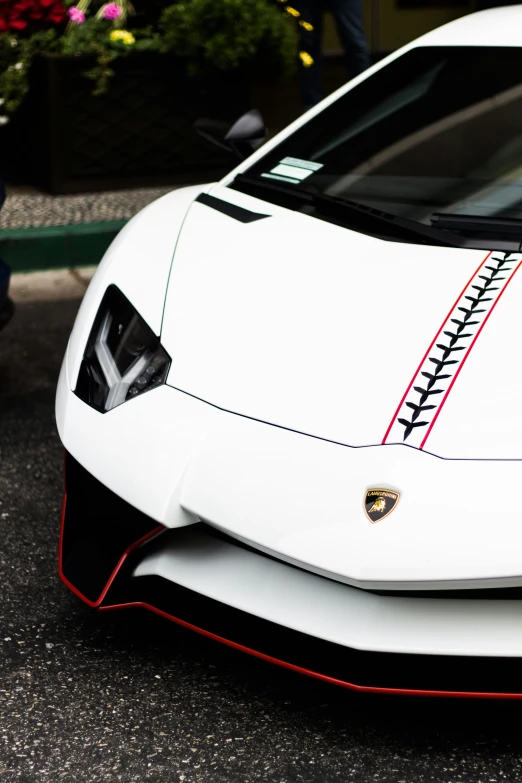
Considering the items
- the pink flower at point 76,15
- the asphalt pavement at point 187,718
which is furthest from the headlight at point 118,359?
the pink flower at point 76,15

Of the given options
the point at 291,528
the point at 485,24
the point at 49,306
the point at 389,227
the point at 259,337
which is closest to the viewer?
the point at 291,528

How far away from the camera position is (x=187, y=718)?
6.91 ft

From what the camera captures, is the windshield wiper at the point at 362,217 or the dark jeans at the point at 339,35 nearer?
the windshield wiper at the point at 362,217

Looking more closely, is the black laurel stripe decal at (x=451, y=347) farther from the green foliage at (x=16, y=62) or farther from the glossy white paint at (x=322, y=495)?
the green foliage at (x=16, y=62)

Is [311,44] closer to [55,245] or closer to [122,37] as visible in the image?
[122,37]

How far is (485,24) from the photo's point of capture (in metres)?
3.17

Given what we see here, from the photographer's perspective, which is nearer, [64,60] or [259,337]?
[259,337]

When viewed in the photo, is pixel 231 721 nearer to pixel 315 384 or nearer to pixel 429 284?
pixel 315 384

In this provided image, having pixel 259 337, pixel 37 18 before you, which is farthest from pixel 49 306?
pixel 259 337

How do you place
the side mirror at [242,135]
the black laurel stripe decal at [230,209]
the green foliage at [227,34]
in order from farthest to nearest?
the green foliage at [227,34]
the side mirror at [242,135]
the black laurel stripe decal at [230,209]

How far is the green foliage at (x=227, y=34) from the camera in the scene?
6160mm

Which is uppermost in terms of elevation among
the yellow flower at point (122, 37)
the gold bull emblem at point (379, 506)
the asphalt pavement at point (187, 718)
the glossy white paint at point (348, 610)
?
the gold bull emblem at point (379, 506)

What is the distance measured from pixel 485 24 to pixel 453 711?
1987 mm

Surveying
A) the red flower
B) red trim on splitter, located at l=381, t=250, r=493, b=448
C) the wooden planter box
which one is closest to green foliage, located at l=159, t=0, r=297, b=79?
the wooden planter box
